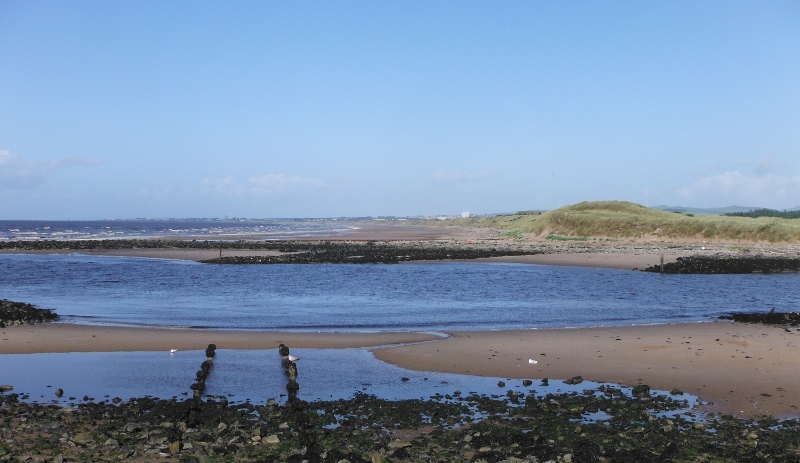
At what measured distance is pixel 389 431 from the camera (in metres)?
10.3

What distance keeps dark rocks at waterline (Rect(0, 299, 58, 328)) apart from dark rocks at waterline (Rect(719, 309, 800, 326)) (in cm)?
2309

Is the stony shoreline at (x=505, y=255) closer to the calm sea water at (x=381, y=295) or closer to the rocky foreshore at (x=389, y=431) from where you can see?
the calm sea water at (x=381, y=295)

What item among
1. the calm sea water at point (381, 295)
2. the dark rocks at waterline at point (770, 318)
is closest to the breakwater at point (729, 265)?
the calm sea water at point (381, 295)

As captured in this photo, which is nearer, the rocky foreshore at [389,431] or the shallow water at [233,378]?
the rocky foreshore at [389,431]

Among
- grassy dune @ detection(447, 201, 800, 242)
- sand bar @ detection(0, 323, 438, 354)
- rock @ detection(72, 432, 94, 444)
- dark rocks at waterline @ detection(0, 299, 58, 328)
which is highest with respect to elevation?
grassy dune @ detection(447, 201, 800, 242)

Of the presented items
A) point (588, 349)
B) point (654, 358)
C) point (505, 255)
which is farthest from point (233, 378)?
point (505, 255)

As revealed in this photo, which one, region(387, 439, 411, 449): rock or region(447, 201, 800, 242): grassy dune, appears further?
region(447, 201, 800, 242): grassy dune

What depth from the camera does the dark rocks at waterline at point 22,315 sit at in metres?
21.5

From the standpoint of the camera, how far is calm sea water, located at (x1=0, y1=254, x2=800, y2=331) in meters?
23.3

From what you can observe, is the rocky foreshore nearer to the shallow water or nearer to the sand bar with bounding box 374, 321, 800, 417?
the shallow water

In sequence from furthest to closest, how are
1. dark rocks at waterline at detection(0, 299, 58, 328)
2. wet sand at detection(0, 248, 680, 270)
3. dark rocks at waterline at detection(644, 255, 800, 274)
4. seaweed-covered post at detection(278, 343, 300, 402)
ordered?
1. wet sand at detection(0, 248, 680, 270)
2. dark rocks at waterline at detection(644, 255, 800, 274)
3. dark rocks at waterline at detection(0, 299, 58, 328)
4. seaweed-covered post at detection(278, 343, 300, 402)

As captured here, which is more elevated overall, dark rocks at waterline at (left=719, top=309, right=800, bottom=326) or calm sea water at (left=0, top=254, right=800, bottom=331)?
dark rocks at waterline at (left=719, top=309, right=800, bottom=326)

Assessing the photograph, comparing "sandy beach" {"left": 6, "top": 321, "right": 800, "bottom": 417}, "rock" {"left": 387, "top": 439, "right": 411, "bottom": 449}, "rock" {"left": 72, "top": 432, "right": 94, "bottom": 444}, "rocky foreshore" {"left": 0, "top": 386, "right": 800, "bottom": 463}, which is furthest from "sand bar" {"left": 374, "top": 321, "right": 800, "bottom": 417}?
"rock" {"left": 72, "top": 432, "right": 94, "bottom": 444}

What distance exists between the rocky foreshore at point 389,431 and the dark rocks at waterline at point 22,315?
35.1 feet
